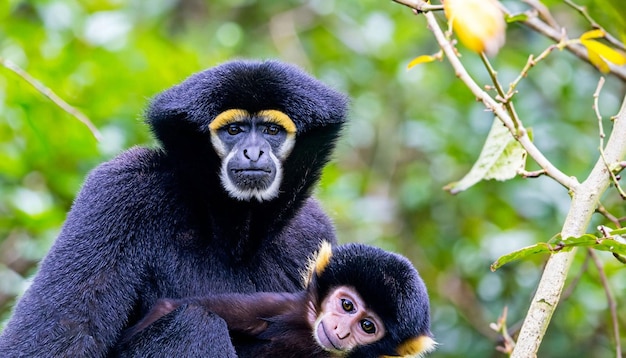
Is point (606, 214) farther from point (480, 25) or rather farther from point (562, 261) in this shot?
point (480, 25)

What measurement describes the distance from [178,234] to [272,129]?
71 cm

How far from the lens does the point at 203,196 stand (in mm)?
4059

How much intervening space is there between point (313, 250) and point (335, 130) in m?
0.69

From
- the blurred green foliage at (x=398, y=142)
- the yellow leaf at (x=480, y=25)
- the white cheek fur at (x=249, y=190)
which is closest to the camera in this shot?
the yellow leaf at (x=480, y=25)

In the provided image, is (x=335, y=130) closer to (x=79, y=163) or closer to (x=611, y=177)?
(x=611, y=177)

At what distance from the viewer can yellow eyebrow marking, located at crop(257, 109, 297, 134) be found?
4.07 metres

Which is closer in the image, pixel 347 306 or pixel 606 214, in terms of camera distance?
pixel 606 214

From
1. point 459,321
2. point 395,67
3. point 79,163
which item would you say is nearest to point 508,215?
point 459,321

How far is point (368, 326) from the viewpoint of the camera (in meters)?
3.94

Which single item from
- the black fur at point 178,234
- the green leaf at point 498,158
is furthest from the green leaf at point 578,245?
the black fur at point 178,234

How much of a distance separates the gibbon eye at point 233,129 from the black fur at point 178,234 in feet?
0.37

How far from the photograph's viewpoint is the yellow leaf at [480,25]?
253 centimetres

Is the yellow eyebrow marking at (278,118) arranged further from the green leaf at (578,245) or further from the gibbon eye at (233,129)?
the green leaf at (578,245)

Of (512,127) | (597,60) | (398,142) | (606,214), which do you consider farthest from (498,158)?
(398,142)
